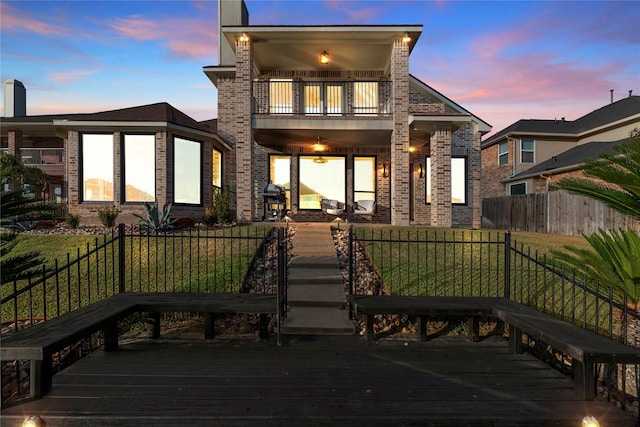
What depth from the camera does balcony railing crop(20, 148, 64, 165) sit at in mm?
20422

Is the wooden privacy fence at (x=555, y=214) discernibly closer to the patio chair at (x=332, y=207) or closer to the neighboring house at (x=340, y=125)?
the neighboring house at (x=340, y=125)

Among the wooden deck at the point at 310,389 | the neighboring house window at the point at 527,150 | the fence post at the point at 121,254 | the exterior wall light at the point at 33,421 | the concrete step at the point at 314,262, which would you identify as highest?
the neighboring house window at the point at 527,150

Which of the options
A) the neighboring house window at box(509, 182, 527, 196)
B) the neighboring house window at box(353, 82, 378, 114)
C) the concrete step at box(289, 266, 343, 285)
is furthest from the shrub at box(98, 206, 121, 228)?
the neighboring house window at box(509, 182, 527, 196)

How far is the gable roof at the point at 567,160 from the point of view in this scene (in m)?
17.3

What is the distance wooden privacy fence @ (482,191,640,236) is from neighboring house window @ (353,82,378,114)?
29.0 feet

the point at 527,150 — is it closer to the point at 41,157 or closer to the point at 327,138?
the point at 327,138

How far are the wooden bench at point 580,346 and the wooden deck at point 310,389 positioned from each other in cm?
20

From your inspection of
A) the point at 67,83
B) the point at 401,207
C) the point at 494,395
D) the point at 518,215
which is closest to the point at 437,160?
the point at 401,207

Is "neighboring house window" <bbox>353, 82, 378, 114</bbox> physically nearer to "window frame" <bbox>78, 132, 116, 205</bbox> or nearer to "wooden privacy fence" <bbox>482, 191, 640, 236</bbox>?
"wooden privacy fence" <bbox>482, 191, 640, 236</bbox>

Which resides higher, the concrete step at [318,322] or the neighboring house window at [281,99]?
the neighboring house window at [281,99]

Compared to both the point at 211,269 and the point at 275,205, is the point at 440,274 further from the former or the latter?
the point at 275,205

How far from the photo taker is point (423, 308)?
14.2 ft

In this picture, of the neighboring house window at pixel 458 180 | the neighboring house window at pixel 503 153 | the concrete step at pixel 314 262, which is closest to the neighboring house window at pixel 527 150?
the neighboring house window at pixel 503 153

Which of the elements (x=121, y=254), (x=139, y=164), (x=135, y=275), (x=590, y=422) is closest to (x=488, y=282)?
(x=590, y=422)
